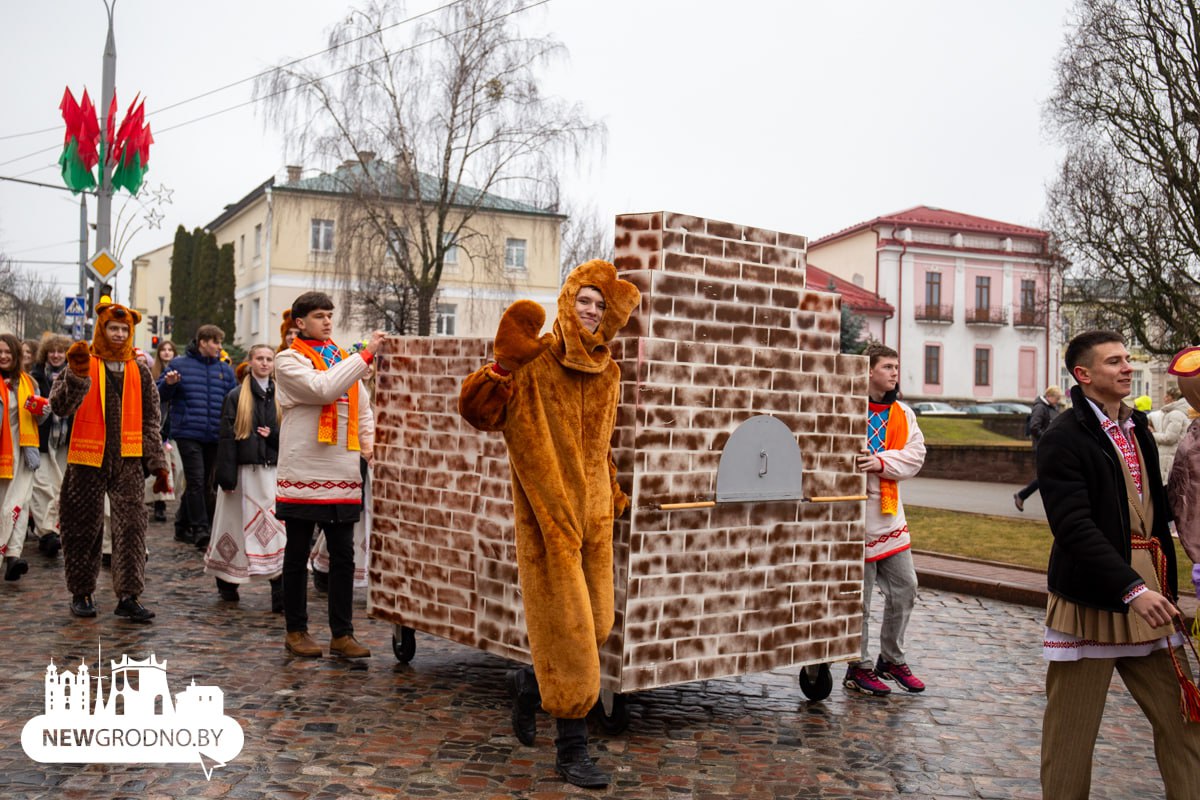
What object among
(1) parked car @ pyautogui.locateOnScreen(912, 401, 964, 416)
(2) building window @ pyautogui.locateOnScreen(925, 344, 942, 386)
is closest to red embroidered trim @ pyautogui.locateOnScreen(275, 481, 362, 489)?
(1) parked car @ pyautogui.locateOnScreen(912, 401, 964, 416)

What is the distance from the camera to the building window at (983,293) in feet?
208

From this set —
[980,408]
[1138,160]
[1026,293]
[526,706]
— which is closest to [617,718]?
[526,706]

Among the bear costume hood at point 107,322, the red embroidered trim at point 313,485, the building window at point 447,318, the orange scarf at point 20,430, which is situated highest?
the building window at point 447,318

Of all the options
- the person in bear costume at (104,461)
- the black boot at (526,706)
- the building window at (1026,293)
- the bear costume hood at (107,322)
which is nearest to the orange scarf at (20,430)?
the person in bear costume at (104,461)

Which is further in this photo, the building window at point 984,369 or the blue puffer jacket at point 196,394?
the building window at point 984,369

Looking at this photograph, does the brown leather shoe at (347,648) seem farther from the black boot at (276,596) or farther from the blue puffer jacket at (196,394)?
the blue puffer jacket at (196,394)

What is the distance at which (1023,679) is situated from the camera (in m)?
7.32

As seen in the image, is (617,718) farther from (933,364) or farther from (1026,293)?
(1026,293)

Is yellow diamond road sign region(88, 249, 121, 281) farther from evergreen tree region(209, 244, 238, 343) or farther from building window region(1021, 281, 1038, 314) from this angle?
building window region(1021, 281, 1038, 314)

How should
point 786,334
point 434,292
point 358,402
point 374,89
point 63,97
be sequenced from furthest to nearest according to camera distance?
1. point 434,292
2. point 374,89
3. point 63,97
4. point 358,402
5. point 786,334

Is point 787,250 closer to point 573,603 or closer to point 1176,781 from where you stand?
point 573,603

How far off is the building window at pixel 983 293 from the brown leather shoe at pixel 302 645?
197 feet

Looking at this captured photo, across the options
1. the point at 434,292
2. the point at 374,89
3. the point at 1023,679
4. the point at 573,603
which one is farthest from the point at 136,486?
the point at 434,292

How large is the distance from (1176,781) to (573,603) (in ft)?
7.36
